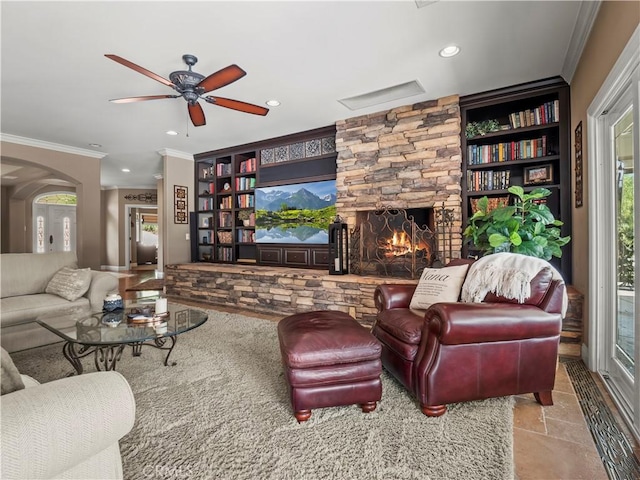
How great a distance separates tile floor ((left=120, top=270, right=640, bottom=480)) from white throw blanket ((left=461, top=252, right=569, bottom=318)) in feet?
1.84

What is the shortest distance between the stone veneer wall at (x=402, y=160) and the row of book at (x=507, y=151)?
0.24 metres

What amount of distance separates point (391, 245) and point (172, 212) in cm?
405

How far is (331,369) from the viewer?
1.72 m

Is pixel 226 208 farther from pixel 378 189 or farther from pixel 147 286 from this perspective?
pixel 378 189

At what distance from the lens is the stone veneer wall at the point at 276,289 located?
362cm

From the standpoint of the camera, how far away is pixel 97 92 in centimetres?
338

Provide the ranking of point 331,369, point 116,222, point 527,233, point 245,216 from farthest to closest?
point 116,222 → point 245,216 → point 527,233 → point 331,369

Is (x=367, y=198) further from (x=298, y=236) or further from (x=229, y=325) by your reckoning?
(x=229, y=325)

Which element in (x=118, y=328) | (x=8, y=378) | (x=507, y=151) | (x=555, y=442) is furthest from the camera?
(x=507, y=151)

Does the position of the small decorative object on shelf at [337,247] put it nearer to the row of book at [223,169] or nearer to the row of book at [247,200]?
the row of book at [247,200]

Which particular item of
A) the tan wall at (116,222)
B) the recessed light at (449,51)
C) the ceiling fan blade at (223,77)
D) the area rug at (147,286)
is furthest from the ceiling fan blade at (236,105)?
the tan wall at (116,222)

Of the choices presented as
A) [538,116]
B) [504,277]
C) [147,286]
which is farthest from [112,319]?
[147,286]

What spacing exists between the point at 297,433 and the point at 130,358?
5.81ft

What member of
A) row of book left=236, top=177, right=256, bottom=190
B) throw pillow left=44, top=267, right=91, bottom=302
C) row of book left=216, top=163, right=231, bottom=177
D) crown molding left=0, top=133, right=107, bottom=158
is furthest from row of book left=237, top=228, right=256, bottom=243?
crown molding left=0, top=133, right=107, bottom=158
